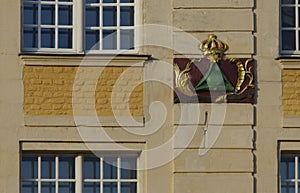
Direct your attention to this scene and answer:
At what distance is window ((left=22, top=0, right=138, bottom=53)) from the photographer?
938 inches

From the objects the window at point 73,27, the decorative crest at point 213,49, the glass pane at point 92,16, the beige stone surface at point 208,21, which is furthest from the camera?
the glass pane at point 92,16

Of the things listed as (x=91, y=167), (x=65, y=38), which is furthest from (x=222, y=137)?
(x=65, y=38)

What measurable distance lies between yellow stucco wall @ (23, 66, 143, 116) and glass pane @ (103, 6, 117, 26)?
42.1 inches

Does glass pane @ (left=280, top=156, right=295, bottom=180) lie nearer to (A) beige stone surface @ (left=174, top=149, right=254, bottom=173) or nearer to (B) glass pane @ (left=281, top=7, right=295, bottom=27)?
(A) beige stone surface @ (left=174, top=149, right=254, bottom=173)

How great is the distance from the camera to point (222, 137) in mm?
23312

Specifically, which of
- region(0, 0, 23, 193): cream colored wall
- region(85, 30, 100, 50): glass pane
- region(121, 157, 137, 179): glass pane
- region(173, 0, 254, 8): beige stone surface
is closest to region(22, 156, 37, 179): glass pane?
region(0, 0, 23, 193): cream colored wall

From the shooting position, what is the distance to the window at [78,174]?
76.8ft

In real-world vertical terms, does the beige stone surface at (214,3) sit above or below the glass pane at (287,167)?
above

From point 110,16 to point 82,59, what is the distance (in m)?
1.07

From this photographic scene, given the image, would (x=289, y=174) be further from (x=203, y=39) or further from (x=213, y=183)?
(x=203, y=39)

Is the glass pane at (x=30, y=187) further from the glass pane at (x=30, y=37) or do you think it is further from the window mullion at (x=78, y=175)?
the glass pane at (x=30, y=37)

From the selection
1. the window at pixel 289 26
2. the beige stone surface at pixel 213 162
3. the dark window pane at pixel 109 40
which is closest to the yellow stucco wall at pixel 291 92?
the window at pixel 289 26

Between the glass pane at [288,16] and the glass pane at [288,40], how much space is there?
0.41 feet

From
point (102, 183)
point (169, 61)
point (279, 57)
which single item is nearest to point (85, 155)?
point (102, 183)
